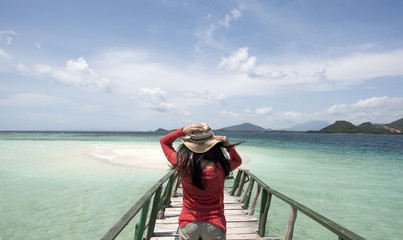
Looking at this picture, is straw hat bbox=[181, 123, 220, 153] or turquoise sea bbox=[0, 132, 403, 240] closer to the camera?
straw hat bbox=[181, 123, 220, 153]

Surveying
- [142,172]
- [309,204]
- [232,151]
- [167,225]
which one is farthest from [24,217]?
[309,204]

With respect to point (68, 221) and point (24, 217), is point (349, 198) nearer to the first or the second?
point (68, 221)

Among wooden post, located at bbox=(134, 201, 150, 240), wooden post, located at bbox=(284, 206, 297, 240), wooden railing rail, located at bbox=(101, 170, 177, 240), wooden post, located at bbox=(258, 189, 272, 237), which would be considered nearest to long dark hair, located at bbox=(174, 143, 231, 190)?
wooden railing rail, located at bbox=(101, 170, 177, 240)

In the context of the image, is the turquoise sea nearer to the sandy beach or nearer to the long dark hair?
the sandy beach

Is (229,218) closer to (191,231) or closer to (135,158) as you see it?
(191,231)

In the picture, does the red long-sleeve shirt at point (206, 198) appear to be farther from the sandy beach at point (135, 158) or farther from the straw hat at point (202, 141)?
the sandy beach at point (135, 158)

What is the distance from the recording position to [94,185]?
11.9 metres

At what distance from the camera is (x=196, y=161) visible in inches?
82.6

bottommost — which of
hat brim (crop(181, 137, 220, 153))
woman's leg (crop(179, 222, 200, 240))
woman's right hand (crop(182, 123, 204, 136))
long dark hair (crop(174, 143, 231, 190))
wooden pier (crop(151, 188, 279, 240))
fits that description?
wooden pier (crop(151, 188, 279, 240))

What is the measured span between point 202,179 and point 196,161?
7.0 inches

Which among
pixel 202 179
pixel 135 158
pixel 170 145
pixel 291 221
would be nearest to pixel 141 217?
pixel 170 145

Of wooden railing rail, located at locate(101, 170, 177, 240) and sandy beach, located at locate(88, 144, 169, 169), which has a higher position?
wooden railing rail, located at locate(101, 170, 177, 240)

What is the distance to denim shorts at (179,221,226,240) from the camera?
2223mm

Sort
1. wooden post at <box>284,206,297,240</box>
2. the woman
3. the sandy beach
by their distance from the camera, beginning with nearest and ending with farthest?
the woman, wooden post at <box>284,206,297,240</box>, the sandy beach
